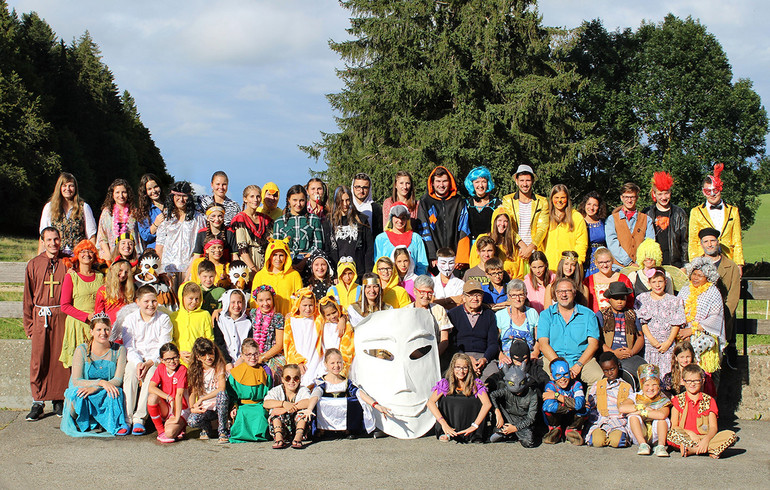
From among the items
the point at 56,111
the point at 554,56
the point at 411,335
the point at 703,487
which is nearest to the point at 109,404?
the point at 411,335

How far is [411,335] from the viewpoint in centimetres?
677

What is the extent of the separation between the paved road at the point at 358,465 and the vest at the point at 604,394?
0.36 meters

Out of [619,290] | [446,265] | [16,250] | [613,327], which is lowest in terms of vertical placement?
[613,327]

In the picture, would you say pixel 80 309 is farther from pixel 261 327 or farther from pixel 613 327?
pixel 613 327

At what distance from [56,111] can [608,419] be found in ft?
155

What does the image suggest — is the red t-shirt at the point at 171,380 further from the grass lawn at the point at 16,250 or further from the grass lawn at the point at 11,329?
the grass lawn at the point at 16,250

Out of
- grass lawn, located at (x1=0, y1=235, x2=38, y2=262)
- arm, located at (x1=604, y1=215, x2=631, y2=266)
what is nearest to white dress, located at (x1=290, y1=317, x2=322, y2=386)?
arm, located at (x1=604, y1=215, x2=631, y2=266)

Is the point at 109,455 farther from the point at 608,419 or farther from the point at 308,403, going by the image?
the point at 608,419

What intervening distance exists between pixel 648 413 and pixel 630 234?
101 inches

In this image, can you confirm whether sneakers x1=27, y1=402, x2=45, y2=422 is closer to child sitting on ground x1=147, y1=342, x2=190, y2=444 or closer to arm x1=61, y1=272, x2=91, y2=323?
arm x1=61, y1=272, x2=91, y2=323

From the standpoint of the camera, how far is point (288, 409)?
21.1ft

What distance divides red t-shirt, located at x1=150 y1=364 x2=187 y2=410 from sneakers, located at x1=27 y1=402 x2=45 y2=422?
1.59 m

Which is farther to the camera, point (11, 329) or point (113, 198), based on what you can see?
point (11, 329)

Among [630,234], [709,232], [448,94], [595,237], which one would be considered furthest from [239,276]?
[448,94]
